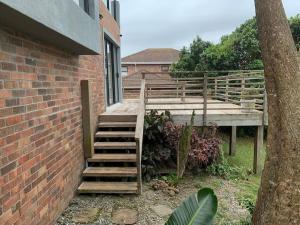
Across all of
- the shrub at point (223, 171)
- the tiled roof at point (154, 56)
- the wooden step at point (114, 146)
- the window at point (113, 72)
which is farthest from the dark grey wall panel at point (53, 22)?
the tiled roof at point (154, 56)

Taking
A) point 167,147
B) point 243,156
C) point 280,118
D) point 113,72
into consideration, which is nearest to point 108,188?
point 167,147

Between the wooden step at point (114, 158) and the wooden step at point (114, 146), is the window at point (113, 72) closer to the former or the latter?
the wooden step at point (114, 146)

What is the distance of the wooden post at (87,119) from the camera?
247 inches

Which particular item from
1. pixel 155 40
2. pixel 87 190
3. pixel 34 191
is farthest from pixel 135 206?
pixel 155 40

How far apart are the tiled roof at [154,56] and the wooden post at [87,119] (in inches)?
1173

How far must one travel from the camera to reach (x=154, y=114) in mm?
8312

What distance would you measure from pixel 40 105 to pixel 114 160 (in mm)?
2716

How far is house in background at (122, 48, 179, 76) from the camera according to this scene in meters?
34.8

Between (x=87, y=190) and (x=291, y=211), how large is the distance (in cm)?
380

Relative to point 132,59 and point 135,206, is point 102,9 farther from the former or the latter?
point 132,59

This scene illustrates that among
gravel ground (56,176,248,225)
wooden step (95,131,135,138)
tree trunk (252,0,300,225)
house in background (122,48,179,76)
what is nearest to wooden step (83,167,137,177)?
gravel ground (56,176,248,225)

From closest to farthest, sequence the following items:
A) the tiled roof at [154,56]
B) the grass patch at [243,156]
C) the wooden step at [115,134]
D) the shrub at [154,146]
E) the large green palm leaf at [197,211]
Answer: the large green palm leaf at [197,211], the wooden step at [115,134], the shrub at [154,146], the grass patch at [243,156], the tiled roof at [154,56]

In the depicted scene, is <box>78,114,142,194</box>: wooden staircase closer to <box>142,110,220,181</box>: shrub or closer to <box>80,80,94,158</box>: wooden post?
<box>80,80,94,158</box>: wooden post

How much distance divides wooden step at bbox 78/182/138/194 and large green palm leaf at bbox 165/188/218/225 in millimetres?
3288
